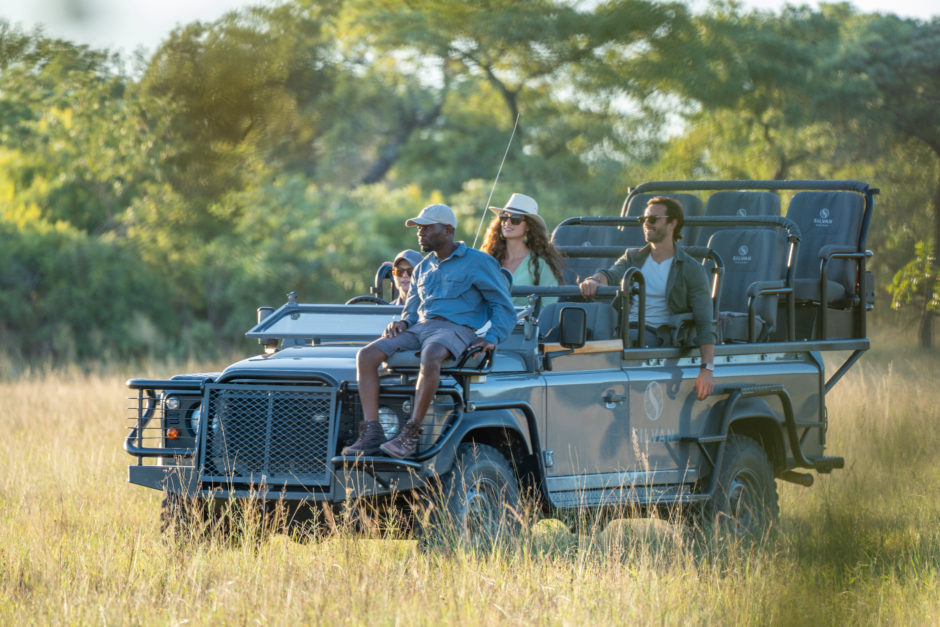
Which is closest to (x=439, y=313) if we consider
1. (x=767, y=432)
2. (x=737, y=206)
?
(x=767, y=432)

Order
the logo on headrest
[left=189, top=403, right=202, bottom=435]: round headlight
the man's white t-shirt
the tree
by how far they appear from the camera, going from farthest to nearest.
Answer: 1. the tree
2. the logo on headrest
3. the man's white t-shirt
4. [left=189, top=403, right=202, bottom=435]: round headlight

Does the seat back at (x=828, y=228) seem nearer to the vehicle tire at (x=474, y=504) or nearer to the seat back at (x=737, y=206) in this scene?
the seat back at (x=737, y=206)

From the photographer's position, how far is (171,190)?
22.1 meters

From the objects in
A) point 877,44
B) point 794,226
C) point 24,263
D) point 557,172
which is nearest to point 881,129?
point 877,44

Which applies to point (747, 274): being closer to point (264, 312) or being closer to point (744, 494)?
point (744, 494)

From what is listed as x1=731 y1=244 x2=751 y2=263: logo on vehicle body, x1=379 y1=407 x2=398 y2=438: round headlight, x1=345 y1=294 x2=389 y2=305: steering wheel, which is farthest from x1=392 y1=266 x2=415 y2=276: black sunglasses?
x1=731 y1=244 x2=751 y2=263: logo on vehicle body

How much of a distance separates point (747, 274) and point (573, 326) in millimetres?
2632

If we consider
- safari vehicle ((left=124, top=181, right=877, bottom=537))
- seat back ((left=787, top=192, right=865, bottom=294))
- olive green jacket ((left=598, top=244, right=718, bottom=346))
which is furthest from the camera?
seat back ((left=787, top=192, right=865, bottom=294))

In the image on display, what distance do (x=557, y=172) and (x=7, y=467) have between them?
19384mm

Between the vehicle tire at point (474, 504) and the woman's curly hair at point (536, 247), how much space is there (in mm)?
1787

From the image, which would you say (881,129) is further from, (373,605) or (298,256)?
(373,605)

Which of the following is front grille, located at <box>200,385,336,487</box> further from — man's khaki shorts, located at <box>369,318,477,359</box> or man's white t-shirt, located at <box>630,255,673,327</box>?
man's white t-shirt, located at <box>630,255,673,327</box>

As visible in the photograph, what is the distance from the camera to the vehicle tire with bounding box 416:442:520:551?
6.75 meters

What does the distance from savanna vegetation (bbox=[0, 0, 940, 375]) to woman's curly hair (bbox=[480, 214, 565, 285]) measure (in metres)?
8.17
